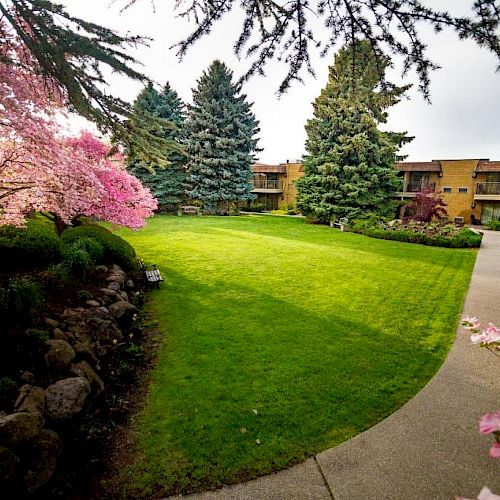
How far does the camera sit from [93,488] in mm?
2779

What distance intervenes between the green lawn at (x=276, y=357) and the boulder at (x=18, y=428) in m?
0.98

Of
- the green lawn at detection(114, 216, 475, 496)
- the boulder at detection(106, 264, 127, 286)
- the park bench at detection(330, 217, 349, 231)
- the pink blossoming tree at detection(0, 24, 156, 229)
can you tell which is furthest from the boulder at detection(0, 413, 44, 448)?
the park bench at detection(330, 217, 349, 231)

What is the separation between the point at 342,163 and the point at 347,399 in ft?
67.0

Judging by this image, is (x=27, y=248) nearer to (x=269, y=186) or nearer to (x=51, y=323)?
(x=51, y=323)

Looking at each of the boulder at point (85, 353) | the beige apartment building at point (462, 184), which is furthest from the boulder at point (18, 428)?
the beige apartment building at point (462, 184)

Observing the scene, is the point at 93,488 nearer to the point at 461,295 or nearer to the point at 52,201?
the point at 52,201

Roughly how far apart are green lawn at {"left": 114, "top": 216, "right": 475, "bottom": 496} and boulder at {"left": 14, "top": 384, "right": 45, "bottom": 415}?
3.45 feet

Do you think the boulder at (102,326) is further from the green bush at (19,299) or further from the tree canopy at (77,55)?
the tree canopy at (77,55)

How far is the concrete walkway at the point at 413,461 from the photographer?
2.70 meters

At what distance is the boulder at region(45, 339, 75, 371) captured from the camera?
12.8ft

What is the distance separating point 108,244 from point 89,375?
4.77 metres

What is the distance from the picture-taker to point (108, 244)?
8.12 meters

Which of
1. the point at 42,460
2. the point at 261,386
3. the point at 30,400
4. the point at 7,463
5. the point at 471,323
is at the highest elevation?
the point at 471,323

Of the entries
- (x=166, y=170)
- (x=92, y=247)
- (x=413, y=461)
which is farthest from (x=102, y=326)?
(x=166, y=170)
